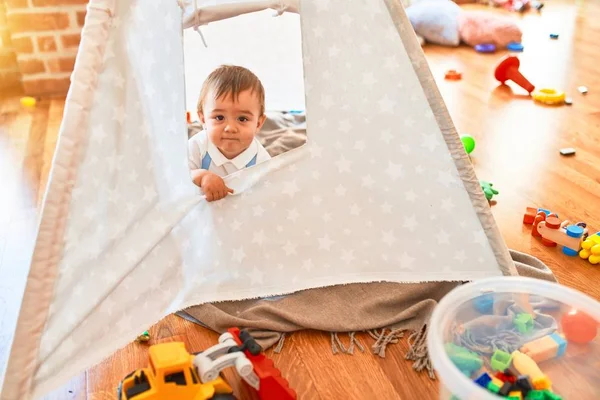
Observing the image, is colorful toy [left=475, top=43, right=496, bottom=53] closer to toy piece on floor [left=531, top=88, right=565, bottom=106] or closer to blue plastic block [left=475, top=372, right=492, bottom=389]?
toy piece on floor [left=531, top=88, right=565, bottom=106]

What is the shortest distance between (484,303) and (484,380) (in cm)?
15

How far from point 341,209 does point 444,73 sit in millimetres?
1445

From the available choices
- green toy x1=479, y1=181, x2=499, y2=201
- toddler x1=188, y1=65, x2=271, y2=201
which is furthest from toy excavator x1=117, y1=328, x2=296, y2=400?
green toy x1=479, y1=181, x2=499, y2=201

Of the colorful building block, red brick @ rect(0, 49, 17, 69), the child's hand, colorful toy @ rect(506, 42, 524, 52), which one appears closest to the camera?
the colorful building block

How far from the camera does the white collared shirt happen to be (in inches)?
49.8

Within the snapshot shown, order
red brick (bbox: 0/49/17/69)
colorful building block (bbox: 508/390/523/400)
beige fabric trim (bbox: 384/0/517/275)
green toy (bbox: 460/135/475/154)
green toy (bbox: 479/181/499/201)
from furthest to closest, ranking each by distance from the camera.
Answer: red brick (bbox: 0/49/17/69) < green toy (bbox: 460/135/475/154) < green toy (bbox: 479/181/499/201) < beige fabric trim (bbox: 384/0/517/275) < colorful building block (bbox: 508/390/523/400)

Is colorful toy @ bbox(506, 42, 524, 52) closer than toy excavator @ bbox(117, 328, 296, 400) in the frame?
No

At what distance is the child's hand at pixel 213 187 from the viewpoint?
1210 millimetres

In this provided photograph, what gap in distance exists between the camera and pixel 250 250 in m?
1.23

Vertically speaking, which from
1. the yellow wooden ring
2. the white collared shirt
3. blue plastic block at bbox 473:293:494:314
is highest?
the white collared shirt

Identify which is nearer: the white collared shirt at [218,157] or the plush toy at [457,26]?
the white collared shirt at [218,157]

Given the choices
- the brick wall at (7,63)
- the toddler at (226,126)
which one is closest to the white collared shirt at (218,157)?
the toddler at (226,126)

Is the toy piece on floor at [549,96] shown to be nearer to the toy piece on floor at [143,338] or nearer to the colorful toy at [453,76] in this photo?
the colorful toy at [453,76]

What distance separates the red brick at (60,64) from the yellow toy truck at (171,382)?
168cm
